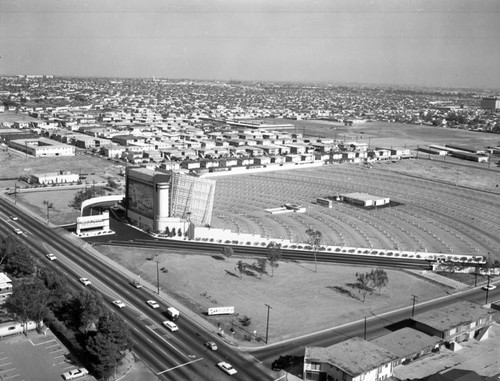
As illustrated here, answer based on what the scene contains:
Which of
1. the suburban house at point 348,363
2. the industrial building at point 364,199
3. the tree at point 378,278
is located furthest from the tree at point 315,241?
the suburban house at point 348,363

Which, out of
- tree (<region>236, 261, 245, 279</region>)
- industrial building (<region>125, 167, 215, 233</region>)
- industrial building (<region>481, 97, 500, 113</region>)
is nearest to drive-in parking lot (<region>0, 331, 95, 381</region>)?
tree (<region>236, 261, 245, 279</region>)

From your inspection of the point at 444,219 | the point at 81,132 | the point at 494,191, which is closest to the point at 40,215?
the point at 444,219

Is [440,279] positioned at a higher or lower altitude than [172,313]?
lower

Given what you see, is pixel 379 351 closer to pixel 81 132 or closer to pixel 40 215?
pixel 40 215

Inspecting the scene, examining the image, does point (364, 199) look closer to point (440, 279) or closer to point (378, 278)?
point (440, 279)

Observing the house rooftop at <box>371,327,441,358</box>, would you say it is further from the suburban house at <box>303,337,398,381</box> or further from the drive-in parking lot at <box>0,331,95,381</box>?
the drive-in parking lot at <box>0,331,95,381</box>

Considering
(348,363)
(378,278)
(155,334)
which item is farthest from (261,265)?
(348,363)
